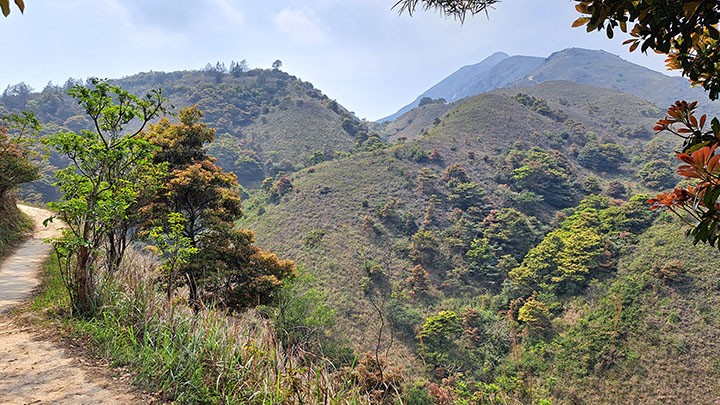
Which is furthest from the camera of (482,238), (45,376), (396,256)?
(482,238)

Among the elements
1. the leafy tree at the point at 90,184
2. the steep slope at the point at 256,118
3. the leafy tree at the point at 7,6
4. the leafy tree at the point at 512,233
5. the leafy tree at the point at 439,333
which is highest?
the steep slope at the point at 256,118

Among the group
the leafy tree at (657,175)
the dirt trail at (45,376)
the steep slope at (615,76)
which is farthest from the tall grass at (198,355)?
the steep slope at (615,76)

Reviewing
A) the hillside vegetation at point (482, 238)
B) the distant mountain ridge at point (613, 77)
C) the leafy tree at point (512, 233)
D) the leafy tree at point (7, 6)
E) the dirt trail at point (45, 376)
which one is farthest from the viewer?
the distant mountain ridge at point (613, 77)

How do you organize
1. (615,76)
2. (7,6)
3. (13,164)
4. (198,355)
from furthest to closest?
(615,76)
(13,164)
(198,355)
(7,6)

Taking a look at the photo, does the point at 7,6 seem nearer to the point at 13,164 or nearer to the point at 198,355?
the point at 198,355

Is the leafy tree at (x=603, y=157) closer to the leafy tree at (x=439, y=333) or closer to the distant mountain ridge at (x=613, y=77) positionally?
the leafy tree at (x=439, y=333)

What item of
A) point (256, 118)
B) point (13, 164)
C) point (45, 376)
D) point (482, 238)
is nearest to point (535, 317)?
point (482, 238)

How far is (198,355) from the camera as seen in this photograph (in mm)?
3150

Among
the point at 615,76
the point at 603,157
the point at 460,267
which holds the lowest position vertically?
the point at 460,267

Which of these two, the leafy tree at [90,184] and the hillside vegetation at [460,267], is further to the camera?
the hillside vegetation at [460,267]

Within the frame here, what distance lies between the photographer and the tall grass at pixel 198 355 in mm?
2719

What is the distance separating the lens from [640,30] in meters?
1.53

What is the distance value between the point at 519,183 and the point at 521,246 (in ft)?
33.8

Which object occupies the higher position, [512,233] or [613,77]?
[613,77]
